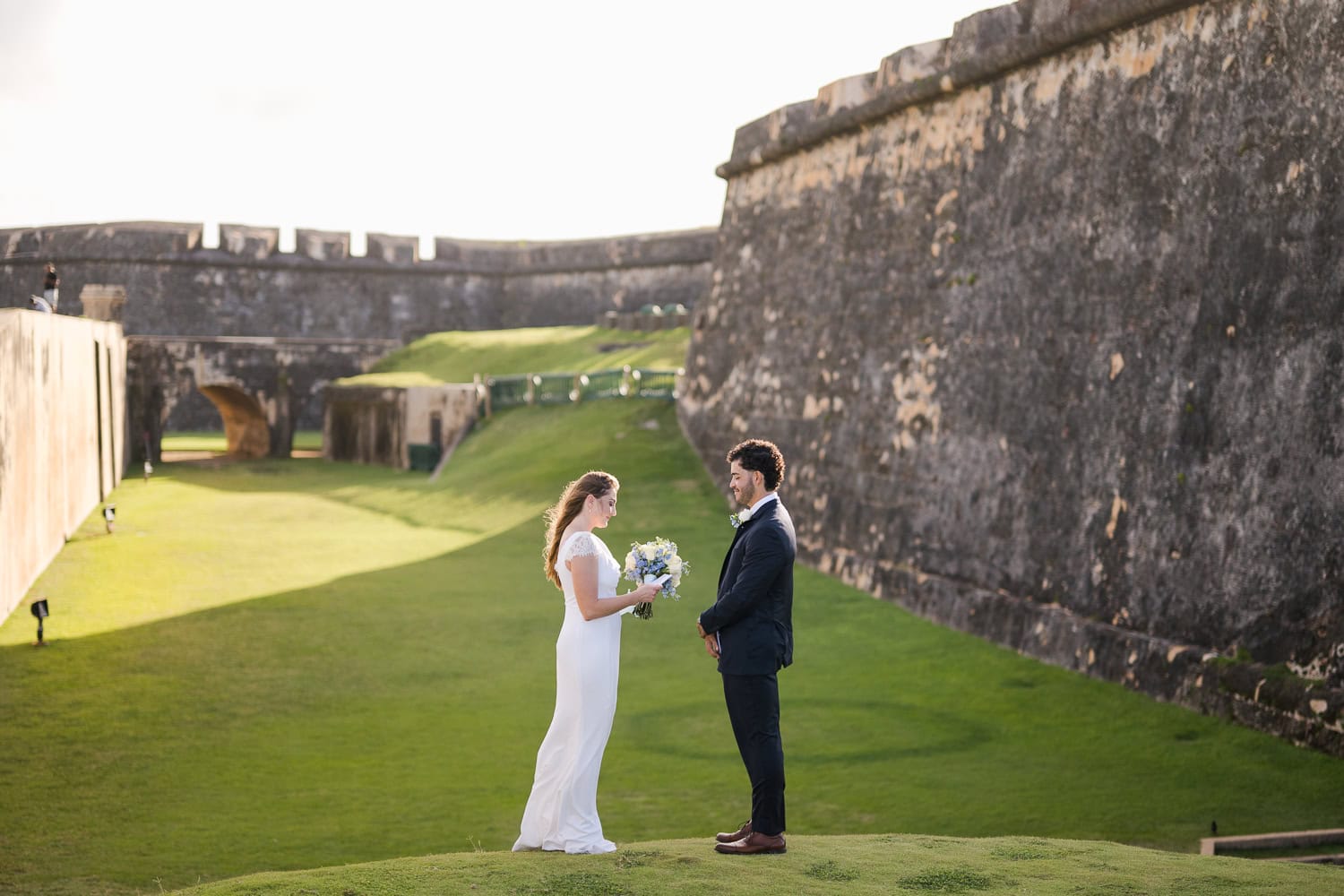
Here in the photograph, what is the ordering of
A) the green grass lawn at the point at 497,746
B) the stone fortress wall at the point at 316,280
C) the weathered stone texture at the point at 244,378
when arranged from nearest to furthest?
the green grass lawn at the point at 497,746 → the weathered stone texture at the point at 244,378 → the stone fortress wall at the point at 316,280

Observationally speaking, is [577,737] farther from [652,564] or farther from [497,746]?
[497,746]

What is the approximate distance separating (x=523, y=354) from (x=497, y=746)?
19.0m

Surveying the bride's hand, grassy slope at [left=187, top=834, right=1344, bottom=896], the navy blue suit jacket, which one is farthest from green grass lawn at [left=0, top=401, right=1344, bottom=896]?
the bride's hand

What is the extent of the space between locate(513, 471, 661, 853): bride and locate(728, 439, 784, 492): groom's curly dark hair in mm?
448

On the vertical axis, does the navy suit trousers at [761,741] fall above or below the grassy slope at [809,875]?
above

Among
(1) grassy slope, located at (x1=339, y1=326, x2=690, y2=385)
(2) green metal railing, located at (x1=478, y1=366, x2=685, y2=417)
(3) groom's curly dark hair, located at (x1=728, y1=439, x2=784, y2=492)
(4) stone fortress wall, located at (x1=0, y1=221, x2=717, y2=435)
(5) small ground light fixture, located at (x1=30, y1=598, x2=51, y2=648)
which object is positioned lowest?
(5) small ground light fixture, located at (x1=30, y1=598, x2=51, y2=648)

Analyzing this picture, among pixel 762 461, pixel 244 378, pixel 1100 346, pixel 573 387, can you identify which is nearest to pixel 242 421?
pixel 244 378

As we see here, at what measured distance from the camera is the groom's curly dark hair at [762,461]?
482 cm

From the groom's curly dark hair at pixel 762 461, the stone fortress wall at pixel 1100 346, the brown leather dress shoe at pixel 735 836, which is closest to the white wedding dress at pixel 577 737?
the brown leather dress shoe at pixel 735 836

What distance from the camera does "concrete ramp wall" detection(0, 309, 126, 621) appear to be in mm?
10711

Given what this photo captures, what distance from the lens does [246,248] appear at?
3097 centimetres

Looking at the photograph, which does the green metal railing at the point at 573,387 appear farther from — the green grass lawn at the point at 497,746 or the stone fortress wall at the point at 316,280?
the green grass lawn at the point at 497,746

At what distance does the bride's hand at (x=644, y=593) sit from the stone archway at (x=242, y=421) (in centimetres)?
2266

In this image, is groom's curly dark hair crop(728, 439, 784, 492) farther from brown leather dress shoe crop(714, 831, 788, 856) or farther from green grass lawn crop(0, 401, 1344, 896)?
green grass lawn crop(0, 401, 1344, 896)
